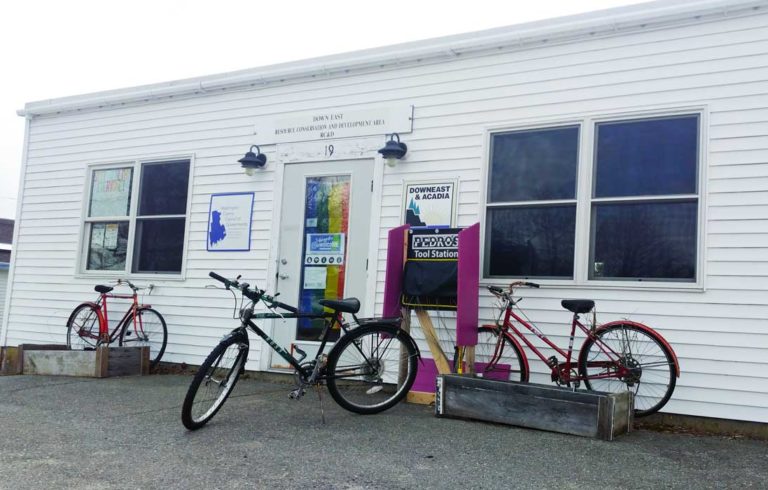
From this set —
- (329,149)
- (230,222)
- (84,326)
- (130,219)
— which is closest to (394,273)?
(329,149)

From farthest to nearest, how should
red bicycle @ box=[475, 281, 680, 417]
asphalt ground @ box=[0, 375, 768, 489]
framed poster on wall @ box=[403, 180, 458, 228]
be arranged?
framed poster on wall @ box=[403, 180, 458, 228] → red bicycle @ box=[475, 281, 680, 417] → asphalt ground @ box=[0, 375, 768, 489]

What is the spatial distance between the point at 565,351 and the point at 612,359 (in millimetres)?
424

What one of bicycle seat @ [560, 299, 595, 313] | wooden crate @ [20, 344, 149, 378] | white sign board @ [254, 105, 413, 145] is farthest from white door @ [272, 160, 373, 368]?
bicycle seat @ [560, 299, 595, 313]

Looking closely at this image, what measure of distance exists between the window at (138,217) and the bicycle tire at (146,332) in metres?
0.54

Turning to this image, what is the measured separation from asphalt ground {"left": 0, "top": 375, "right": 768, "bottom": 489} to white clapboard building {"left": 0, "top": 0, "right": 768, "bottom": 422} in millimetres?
1141

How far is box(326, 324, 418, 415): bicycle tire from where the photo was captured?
16.7 ft

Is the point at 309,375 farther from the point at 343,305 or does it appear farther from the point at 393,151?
the point at 393,151

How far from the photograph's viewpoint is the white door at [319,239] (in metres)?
6.78

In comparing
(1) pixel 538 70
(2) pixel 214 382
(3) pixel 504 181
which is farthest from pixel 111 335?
(1) pixel 538 70

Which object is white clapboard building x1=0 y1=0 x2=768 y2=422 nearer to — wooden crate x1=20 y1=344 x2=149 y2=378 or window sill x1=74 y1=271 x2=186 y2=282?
window sill x1=74 y1=271 x2=186 y2=282

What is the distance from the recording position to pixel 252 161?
725 cm

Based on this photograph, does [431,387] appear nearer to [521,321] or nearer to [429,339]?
[429,339]

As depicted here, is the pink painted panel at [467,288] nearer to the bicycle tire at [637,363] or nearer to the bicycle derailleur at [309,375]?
the bicycle tire at [637,363]

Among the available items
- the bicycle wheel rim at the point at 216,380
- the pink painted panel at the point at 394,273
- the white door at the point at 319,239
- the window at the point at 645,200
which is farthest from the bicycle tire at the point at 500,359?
the bicycle wheel rim at the point at 216,380
